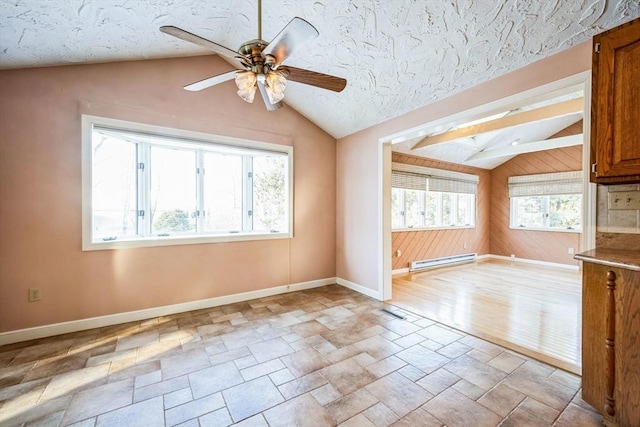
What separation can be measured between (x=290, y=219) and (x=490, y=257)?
5868mm

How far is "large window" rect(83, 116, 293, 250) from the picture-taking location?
2877mm

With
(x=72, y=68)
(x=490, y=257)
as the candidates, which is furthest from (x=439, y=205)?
(x=72, y=68)

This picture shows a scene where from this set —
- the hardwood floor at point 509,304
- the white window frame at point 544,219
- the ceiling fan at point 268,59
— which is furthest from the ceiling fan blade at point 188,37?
the white window frame at point 544,219

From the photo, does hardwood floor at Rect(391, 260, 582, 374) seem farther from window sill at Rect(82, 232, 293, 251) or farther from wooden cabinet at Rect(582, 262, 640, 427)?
window sill at Rect(82, 232, 293, 251)

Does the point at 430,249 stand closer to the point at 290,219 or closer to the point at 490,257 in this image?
the point at 490,257

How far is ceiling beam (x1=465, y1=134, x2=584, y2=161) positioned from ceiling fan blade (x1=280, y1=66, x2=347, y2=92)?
481cm

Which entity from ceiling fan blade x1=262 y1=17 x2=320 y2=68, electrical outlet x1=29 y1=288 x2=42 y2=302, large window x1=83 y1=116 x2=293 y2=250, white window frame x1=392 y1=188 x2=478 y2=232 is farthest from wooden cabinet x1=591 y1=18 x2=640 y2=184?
electrical outlet x1=29 y1=288 x2=42 y2=302

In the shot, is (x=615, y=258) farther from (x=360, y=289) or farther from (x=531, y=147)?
(x=531, y=147)

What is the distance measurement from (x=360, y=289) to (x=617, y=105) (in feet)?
10.5

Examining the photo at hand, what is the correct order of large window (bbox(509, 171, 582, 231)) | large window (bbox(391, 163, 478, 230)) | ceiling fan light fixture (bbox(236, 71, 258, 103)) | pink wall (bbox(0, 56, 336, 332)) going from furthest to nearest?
large window (bbox(509, 171, 582, 231)) → large window (bbox(391, 163, 478, 230)) → pink wall (bbox(0, 56, 336, 332)) → ceiling fan light fixture (bbox(236, 71, 258, 103))

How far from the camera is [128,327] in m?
2.79

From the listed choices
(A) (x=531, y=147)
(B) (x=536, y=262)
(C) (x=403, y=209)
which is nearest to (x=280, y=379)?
(C) (x=403, y=209)

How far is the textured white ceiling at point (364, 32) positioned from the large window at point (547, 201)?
4.87m

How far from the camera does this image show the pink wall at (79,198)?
8.09ft
